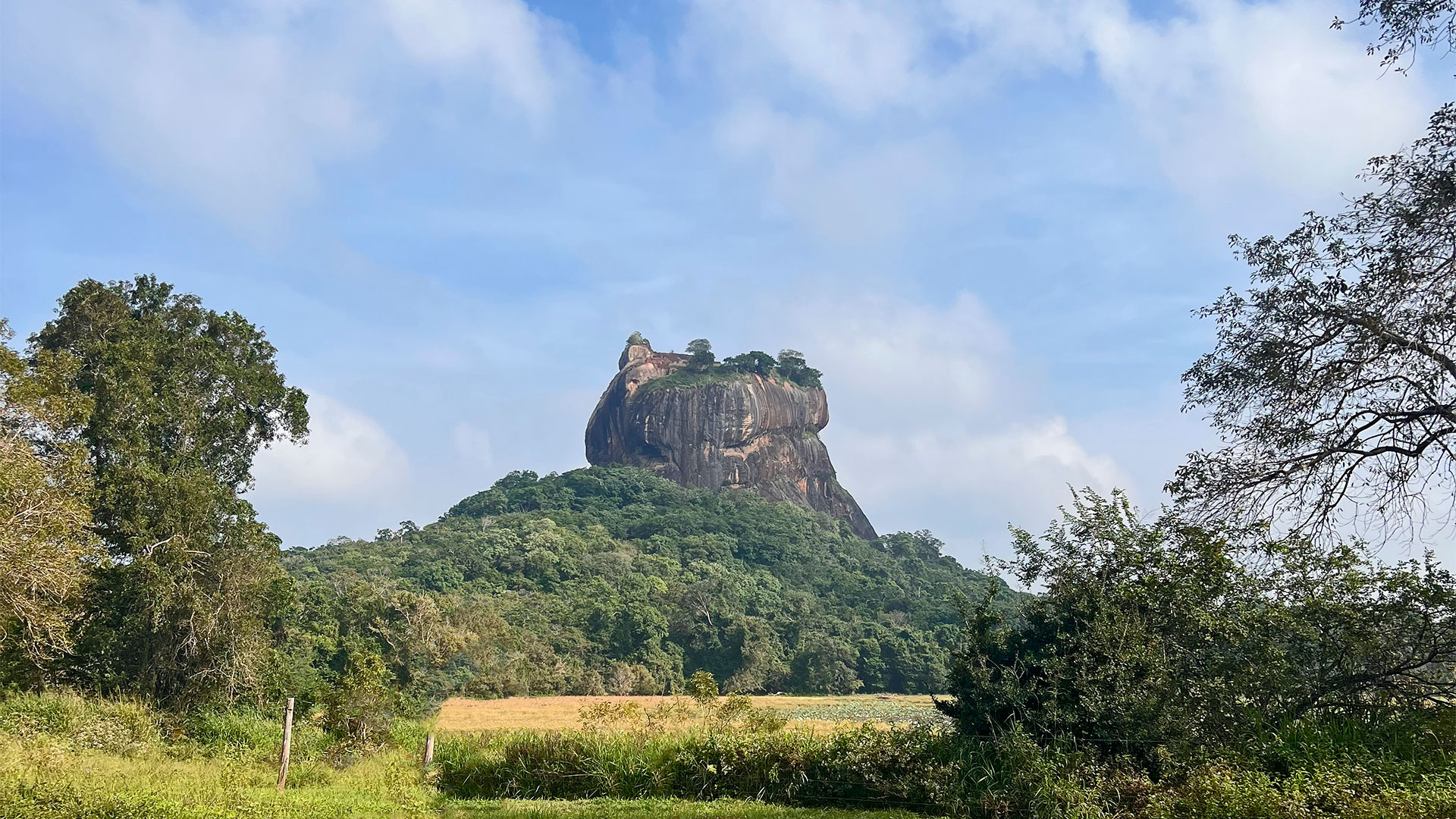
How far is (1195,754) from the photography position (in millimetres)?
10141

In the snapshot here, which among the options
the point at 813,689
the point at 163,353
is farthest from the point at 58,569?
the point at 813,689

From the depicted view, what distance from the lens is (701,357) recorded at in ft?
391

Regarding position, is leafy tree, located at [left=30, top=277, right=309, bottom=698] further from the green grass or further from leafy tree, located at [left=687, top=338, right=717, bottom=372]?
leafy tree, located at [left=687, top=338, right=717, bottom=372]

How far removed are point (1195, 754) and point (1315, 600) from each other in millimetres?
2189

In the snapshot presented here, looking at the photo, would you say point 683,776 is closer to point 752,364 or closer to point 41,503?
point 41,503

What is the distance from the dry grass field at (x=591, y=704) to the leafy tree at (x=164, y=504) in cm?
574

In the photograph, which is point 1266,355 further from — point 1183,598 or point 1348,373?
point 1183,598

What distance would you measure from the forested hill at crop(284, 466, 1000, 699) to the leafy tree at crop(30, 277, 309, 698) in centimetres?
730

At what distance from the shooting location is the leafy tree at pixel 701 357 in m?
119

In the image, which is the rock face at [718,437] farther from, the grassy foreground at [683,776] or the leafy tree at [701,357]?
the grassy foreground at [683,776]

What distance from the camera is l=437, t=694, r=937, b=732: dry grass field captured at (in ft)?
89.6

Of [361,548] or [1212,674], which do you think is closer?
[1212,674]

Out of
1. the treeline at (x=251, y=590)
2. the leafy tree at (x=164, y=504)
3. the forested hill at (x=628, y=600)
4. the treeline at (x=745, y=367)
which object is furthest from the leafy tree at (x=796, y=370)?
the leafy tree at (x=164, y=504)

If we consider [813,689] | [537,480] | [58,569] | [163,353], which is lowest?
[813,689]
